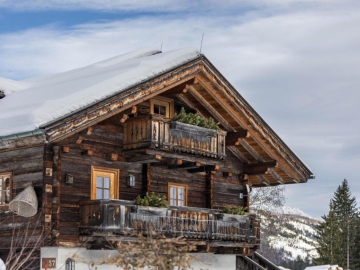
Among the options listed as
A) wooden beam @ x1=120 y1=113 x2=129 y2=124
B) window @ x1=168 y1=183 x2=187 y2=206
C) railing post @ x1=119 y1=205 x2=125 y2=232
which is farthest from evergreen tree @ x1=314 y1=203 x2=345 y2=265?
railing post @ x1=119 y1=205 x2=125 y2=232

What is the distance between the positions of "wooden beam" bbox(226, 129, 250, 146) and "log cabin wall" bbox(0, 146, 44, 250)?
7731mm

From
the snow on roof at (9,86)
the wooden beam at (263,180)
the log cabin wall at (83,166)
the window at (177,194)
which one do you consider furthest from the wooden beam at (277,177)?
the snow on roof at (9,86)

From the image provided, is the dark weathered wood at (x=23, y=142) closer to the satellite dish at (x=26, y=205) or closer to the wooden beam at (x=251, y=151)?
the satellite dish at (x=26, y=205)

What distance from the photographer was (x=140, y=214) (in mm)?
20375

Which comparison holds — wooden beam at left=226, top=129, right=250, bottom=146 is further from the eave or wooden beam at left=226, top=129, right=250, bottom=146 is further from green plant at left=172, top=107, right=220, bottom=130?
green plant at left=172, top=107, right=220, bottom=130

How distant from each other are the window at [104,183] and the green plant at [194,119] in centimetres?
253

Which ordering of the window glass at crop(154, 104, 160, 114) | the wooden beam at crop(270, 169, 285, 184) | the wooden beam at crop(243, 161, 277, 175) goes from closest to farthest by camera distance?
the window glass at crop(154, 104, 160, 114) → the wooden beam at crop(243, 161, 277, 175) → the wooden beam at crop(270, 169, 285, 184)

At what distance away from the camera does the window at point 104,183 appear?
21.2 m

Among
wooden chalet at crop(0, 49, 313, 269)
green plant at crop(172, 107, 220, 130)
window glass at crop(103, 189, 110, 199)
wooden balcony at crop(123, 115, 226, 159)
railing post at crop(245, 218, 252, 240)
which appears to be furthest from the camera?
railing post at crop(245, 218, 252, 240)

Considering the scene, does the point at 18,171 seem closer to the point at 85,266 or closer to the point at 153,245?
the point at 85,266

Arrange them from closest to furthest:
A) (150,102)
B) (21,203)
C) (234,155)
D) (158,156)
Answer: (21,203) < (158,156) < (150,102) < (234,155)

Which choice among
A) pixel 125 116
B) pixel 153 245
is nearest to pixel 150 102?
pixel 125 116

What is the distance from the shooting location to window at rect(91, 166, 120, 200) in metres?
21.2

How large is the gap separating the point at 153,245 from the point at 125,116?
995cm
